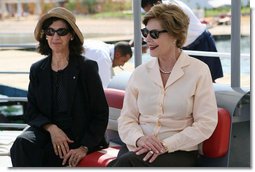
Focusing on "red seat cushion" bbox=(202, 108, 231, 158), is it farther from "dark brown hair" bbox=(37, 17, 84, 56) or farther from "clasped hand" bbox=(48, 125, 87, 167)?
"dark brown hair" bbox=(37, 17, 84, 56)

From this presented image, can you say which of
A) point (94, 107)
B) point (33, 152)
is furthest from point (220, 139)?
point (33, 152)

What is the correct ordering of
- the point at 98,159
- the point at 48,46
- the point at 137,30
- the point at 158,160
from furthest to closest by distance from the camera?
the point at 137,30 < the point at 48,46 < the point at 98,159 < the point at 158,160

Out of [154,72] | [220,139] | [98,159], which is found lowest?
[98,159]

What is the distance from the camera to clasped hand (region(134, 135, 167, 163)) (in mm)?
2793

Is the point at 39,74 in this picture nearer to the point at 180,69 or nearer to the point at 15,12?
the point at 180,69

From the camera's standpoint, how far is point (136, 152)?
2820mm

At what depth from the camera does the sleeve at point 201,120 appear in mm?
2840

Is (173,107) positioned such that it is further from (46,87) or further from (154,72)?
(46,87)

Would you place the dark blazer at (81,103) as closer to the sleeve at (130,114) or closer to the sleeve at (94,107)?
the sleeve at (94,107)

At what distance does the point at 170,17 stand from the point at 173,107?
1.47ft

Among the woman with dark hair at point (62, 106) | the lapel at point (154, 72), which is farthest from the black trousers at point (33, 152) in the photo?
the lapel at point (154, 72)

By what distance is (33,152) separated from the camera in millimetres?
3158

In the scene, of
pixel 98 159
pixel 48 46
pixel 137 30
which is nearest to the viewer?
pixel 98 159

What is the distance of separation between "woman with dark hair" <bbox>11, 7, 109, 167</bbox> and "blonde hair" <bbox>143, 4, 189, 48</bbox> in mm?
524
